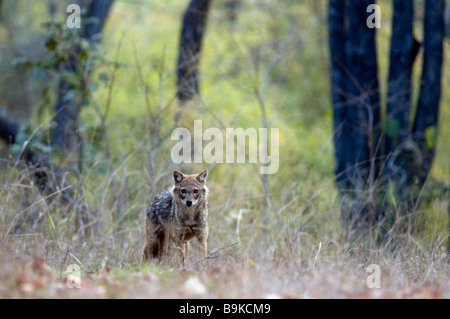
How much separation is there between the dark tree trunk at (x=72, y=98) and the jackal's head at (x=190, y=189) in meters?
4.22

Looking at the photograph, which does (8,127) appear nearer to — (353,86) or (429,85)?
(353,86)

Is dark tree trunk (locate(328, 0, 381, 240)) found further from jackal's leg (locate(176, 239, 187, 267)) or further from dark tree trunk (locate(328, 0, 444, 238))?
jackal's leg (locate(176, 239, 187, 267))

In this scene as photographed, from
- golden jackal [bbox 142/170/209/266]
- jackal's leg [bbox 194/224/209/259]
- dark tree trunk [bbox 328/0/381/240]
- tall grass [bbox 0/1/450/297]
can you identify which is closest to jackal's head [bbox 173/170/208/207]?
golden jackal [bbox 142/170/209/266]

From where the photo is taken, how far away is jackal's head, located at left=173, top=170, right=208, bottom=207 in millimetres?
6219

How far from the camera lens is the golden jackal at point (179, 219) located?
6.29 meters

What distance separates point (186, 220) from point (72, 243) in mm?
1404

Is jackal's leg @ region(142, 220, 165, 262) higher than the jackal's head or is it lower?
lower

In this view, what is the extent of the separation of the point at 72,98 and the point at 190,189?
17.4 ft

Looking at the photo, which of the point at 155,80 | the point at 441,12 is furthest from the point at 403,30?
the point at 155,80

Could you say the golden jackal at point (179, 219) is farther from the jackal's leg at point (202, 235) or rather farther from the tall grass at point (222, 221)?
the tall grass at point (222, 221)

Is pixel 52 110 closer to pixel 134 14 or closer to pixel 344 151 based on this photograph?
pixel 344 151

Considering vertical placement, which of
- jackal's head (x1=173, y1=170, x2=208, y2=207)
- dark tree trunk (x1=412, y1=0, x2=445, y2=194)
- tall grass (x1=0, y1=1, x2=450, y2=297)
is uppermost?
dark tree trunk (x1=412, y1=0, x2=445, y2=194)
